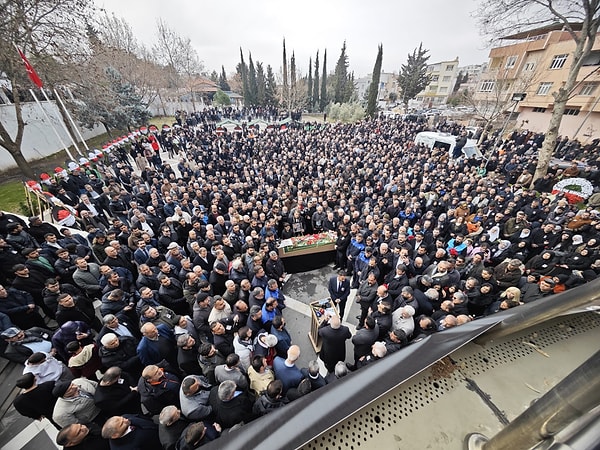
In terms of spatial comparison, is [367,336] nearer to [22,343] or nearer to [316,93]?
[22,343]

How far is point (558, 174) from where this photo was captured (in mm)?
13258

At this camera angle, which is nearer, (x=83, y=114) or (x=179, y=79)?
(x=83, y=114)

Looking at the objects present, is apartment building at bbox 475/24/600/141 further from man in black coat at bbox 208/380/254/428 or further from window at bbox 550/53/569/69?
man in black coat at bbox 208/380/254/428

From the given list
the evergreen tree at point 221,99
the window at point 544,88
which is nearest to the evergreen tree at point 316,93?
the evergreen tree at point 221,99

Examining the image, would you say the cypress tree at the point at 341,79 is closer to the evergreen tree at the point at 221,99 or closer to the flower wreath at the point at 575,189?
the evergreen tree at the point at 221,99

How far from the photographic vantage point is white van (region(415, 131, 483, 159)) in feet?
51.6

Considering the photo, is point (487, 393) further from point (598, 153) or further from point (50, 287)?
point (598, 153)

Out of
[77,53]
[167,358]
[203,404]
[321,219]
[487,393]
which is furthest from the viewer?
[77,53]

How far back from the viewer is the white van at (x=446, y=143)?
15716 millimetres

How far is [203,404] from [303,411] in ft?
8.13

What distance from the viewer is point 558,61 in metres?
24.2

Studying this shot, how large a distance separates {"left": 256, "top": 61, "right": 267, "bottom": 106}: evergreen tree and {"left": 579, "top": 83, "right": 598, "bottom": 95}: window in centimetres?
4475

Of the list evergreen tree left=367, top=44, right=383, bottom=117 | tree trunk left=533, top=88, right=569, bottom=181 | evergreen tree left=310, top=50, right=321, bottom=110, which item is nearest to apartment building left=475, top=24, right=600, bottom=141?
tree trunk left=533, top=88, right=569, bottom=181

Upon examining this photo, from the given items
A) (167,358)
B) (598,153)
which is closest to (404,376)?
(167,358)
